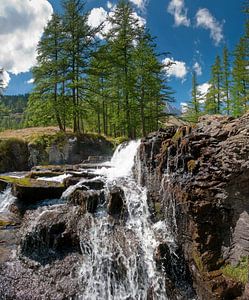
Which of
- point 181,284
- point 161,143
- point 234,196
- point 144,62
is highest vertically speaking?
point 144,62

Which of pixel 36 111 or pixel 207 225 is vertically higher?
Answer: pixel 36 111

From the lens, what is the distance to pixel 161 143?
12961mm

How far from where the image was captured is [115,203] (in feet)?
37.8

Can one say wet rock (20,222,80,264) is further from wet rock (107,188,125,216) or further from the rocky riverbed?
wet rock (107,188,125,216)

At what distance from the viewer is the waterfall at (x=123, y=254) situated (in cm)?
897

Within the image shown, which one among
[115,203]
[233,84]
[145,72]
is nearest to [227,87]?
[233,84]

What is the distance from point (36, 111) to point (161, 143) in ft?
51.1

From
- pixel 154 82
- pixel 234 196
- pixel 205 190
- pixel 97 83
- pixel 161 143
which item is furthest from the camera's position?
pixel 97 83

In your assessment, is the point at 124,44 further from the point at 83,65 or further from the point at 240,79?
the point at 240,79

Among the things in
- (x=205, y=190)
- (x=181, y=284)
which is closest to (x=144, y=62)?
(x=205, y=190)

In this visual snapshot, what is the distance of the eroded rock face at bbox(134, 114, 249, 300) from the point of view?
327 inches

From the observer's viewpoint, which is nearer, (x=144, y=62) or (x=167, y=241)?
(x=167, y=241)

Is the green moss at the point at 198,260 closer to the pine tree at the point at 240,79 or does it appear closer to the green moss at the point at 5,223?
the green moss at the point at 5,223

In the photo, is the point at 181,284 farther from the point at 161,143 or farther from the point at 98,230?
the point at 161,143
